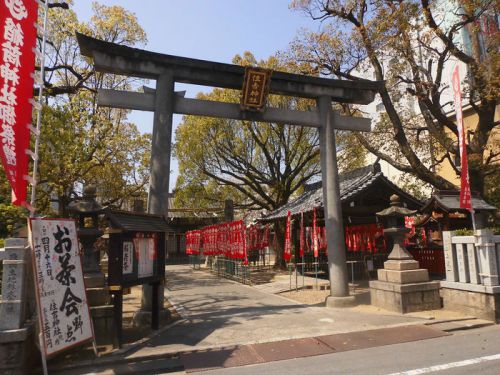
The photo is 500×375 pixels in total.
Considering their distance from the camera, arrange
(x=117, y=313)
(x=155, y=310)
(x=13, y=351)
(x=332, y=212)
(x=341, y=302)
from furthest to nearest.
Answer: (x=332, y=212), (x=341, y=302), (x=155, y=310), (x=117, y=313), (x=13, y=351)

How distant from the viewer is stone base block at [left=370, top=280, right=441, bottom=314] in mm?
9812

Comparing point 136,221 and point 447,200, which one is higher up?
point 447,200

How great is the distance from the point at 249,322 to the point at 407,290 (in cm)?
430

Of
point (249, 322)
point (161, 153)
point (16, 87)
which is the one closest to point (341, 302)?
point (249, 322)

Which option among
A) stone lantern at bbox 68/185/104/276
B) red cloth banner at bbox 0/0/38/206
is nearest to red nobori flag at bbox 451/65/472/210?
stone lantern at bbox 68/185/104/276

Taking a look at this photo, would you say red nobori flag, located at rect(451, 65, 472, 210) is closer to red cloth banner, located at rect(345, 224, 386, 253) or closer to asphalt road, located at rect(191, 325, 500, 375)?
asphalt road, located at rect(191, 325, 500, 375)

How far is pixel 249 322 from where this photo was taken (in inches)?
364

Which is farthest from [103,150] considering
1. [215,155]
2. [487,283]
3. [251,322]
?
[487,283]

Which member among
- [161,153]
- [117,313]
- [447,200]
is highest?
[161,153]

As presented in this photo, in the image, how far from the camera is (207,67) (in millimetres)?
10477

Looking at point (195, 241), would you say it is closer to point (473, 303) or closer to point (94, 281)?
point (94, 281)

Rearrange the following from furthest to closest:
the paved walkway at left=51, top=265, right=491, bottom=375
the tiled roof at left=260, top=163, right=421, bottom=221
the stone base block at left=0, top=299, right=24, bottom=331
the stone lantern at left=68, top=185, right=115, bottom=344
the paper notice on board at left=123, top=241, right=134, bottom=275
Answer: the tiled roof at left=260, top=163, right=421, bottom=221, the stone lantern at left=68, top=185, right=115, bottom=344, the paper notice on board at left=123, top=241, right=134, bottom=275, the paved walkway at left=51, top=265, right=491, bottom=375, the stone base block at left=0, top=299, right=24, bottom=331

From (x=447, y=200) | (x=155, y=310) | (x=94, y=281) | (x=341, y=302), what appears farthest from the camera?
(x=447, y=200)

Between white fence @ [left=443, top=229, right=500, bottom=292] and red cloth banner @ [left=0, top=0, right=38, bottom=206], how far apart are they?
9821 mm
